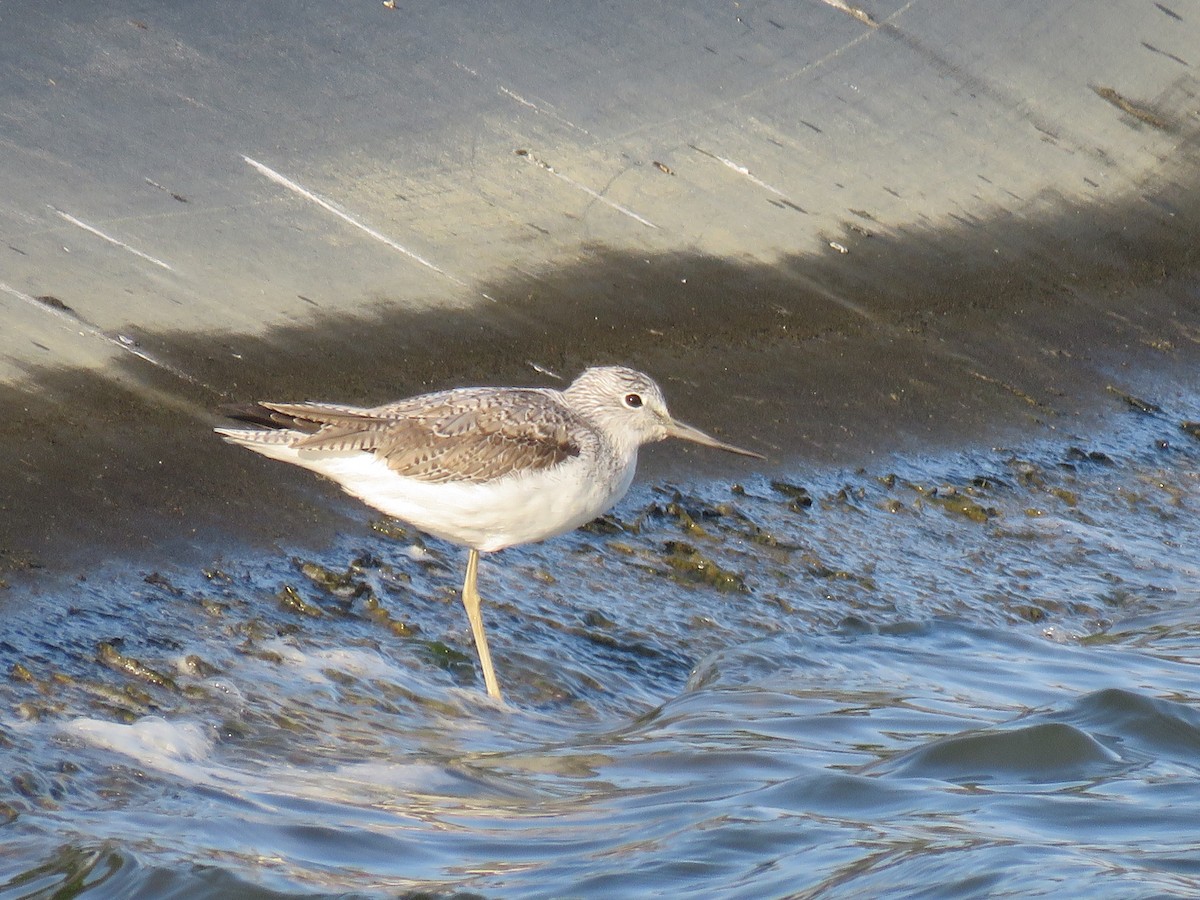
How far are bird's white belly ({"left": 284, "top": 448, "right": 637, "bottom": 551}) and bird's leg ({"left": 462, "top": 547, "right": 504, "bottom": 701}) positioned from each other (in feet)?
0.56

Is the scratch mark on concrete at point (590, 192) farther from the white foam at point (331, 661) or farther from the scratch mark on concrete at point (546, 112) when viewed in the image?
the white foam at point (331, 661)

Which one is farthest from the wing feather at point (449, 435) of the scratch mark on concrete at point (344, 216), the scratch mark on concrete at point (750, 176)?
the scratch mark on concrete at point (750, 176)

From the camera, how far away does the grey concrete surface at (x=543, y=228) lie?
22.6ft

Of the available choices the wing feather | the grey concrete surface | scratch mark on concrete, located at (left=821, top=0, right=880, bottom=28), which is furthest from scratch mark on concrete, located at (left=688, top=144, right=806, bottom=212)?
the wing feather

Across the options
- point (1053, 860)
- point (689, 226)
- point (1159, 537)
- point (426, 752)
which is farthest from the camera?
point (689, 226)

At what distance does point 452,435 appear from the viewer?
596 cm

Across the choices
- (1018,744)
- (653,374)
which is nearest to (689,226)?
(653,374)

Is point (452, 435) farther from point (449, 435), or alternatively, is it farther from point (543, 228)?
point (543, 228)

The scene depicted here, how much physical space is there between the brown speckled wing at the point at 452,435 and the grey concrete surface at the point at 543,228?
0.67 metres

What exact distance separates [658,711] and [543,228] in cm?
355

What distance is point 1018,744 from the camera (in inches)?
211

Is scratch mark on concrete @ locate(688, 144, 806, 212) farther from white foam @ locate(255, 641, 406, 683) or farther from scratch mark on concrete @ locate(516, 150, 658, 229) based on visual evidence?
white foam @ locate(255, 641, 406, 683)

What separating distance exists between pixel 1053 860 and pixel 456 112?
19.2 ft

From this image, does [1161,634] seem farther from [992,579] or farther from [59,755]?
[59,755]
